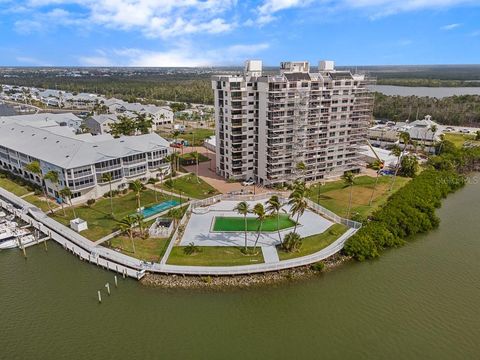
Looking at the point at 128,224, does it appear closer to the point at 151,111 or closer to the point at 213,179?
the point at 213,179

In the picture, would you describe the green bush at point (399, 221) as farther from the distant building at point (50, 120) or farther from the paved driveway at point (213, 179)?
the distant building at point (50, 120)

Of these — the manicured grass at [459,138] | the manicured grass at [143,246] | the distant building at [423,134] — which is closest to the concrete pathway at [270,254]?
the manicured grass at [143,246]

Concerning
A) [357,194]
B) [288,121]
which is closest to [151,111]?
[288,121]

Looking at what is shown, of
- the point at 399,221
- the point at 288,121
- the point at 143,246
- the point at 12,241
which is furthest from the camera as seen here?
the point at 288,121

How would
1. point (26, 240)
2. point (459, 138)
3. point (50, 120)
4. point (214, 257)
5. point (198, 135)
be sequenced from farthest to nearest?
point (198, 135)
point (459, 138)
point (50, 120)
point (26, 240)
point (214, 257)

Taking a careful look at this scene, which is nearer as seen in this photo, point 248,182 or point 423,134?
point 248,182

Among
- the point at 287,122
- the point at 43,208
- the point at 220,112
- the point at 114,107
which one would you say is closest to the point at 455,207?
the point at 287,122
